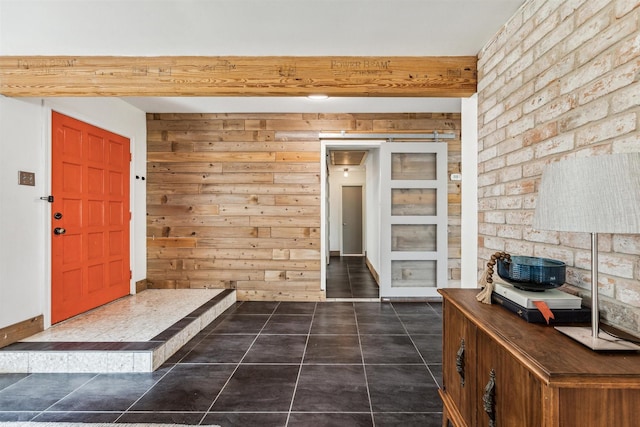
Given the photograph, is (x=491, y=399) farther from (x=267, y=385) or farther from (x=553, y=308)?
(x=267, y=385)

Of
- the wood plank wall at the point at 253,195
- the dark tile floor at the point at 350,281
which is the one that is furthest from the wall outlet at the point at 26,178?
the dark tile floor at the point at 350,281

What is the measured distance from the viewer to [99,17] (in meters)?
2.13

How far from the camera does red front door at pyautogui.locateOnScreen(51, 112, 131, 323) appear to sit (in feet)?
10.3

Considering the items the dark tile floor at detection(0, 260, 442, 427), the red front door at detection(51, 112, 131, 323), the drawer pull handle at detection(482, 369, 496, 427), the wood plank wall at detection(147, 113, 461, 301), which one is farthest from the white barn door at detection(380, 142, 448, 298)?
the red front door at detection(51, 112, 131, 323)

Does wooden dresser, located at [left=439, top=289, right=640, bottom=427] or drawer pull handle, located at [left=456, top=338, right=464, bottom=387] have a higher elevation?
wooden dresser, located at [left=439, top=289, right=640, bottom=427]

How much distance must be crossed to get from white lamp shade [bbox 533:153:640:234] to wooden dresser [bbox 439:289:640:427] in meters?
0.40

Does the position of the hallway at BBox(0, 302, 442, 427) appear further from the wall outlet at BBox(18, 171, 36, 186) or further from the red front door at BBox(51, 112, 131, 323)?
the wall outlet at BBox(18, 171, 36, 186)

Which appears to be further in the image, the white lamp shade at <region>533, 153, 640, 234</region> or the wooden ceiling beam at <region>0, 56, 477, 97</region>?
the wooden ceiling beam at <region>0, 56, 477, 97</region>

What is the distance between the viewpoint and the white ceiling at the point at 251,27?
2014mm

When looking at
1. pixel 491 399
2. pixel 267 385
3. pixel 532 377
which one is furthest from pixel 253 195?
pixel 532 377

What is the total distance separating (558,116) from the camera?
5.28 feet

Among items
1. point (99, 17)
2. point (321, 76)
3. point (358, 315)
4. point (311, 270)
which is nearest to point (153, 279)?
point (311, 270)

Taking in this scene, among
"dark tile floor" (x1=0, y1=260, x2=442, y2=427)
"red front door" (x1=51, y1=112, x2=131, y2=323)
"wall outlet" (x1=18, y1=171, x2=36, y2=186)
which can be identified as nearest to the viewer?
"dark tile floor" (x1=0, y1=260, x2=442, y2=427)

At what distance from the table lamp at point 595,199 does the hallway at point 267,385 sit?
1.46 meters
